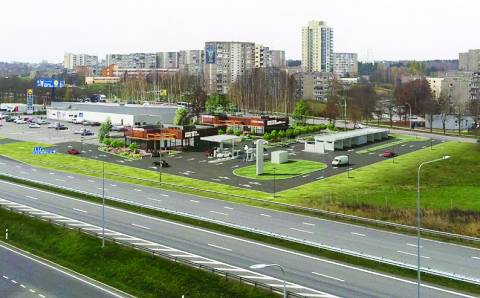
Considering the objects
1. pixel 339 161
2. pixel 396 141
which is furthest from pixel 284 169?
pixel 396 141

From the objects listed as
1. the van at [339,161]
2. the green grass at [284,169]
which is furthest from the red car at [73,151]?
the van at [339,161]

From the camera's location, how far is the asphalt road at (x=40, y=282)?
41156 millimetres

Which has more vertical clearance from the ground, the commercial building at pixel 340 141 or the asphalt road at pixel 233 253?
the commercial building at pixel 340 141

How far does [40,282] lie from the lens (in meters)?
43.5

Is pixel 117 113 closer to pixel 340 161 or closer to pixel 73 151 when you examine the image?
pixel 73 151

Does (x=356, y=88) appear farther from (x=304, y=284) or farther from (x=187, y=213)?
(x=304, y=284)

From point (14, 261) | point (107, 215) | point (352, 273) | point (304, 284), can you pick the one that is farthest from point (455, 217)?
point (14, 261)

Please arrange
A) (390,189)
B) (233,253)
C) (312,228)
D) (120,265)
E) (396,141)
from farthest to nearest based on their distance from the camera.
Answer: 1. (396,141)
2. (390,189)
3. (312,228)
4. (233,253)
5. (120,265)

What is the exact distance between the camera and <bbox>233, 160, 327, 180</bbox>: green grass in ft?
268

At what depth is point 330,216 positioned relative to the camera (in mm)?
59312

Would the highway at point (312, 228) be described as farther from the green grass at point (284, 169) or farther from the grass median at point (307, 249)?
the green grass at point (284, 169)

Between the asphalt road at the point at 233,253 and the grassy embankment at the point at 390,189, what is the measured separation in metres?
13.7

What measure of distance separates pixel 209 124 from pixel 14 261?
82.2 metres

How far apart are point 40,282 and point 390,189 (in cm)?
4427
